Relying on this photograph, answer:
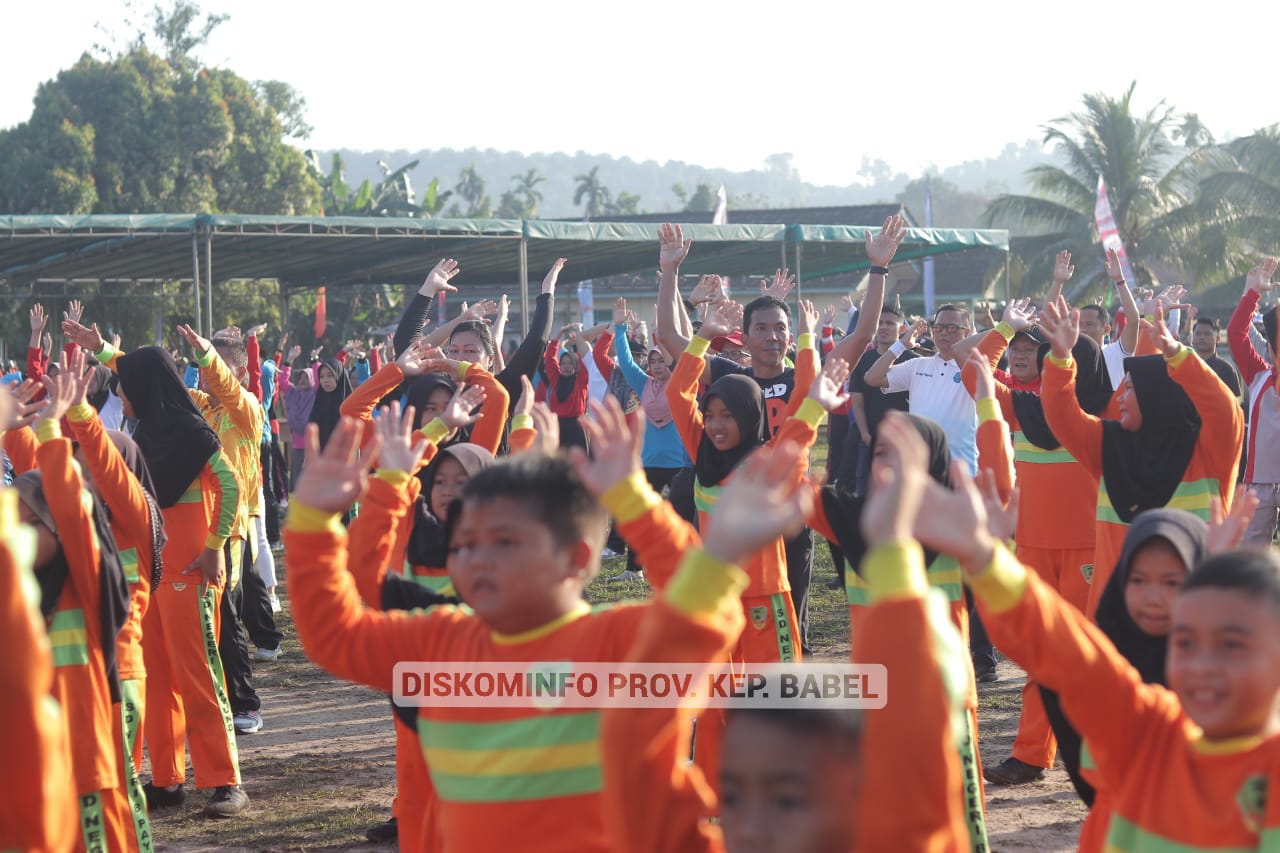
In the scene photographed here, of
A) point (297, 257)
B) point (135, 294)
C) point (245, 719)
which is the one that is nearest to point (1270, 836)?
point (245, 719)

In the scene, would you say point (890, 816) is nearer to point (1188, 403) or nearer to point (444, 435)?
point (444, 435)

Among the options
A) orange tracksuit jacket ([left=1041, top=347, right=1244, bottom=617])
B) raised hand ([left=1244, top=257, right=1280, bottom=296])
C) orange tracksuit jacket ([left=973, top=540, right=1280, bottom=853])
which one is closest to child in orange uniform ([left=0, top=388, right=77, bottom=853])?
orange tracksuit jacket ([left=973, top=540, right=1280, bottom=853])

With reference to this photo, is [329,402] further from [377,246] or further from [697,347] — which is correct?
[697,347]

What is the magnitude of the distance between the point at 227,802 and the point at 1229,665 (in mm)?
4697

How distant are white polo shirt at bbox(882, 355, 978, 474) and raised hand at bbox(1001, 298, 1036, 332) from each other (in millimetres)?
1076

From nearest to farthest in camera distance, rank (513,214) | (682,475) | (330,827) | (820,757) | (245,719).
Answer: (820,757)
(330,827)
(245,719)
(682,475)
(513,214)

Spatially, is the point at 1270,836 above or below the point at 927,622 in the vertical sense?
below

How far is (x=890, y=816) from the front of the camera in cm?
209

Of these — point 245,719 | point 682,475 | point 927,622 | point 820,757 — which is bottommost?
point 245,719

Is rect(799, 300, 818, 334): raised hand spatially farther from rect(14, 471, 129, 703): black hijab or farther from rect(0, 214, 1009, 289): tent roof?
rect(0, 214, 1009, 289): tent roof

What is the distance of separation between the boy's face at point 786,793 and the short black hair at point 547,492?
0.67 metres

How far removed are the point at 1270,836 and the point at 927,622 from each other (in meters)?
0.81

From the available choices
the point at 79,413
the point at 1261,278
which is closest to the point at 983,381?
the point at 79,413

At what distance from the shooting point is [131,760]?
4.59 meters
